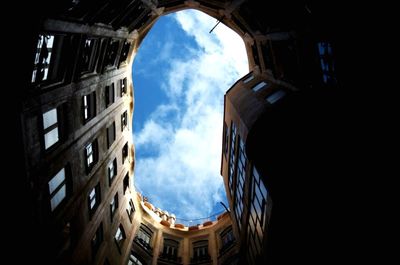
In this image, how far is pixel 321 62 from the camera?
451 inches

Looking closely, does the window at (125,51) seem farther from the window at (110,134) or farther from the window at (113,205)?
the window at (113,205)

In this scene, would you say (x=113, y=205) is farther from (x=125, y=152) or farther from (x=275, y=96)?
(x=275, y=96)

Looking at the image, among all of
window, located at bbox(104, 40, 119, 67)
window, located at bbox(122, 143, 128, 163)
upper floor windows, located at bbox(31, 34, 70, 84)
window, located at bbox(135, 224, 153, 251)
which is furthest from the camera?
window, located at bbox(135, 224, 153, 251)

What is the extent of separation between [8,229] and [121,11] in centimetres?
1430

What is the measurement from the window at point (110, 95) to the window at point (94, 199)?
244 inches

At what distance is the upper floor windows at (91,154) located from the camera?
16039 mm

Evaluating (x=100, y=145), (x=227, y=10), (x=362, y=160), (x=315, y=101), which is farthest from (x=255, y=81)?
(x=362, y=160)

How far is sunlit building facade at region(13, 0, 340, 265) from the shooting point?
33.2ft

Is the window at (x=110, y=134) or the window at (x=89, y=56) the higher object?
the window at (x=89, y=56)

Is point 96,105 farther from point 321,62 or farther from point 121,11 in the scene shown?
point 321,62

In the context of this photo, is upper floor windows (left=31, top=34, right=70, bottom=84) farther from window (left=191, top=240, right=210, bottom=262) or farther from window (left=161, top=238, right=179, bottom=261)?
window (left=191, top=240, right=210, bottom=262)

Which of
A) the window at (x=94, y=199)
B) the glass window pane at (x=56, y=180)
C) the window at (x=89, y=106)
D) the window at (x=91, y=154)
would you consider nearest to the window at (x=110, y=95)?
the window at (x=89, y=106)

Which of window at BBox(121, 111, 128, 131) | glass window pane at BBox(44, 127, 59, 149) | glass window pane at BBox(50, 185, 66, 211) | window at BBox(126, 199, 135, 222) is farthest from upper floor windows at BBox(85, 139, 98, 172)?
window at BBox(126, 199, 135, 222)

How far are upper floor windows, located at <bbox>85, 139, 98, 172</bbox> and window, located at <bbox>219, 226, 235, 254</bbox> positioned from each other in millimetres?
16206
